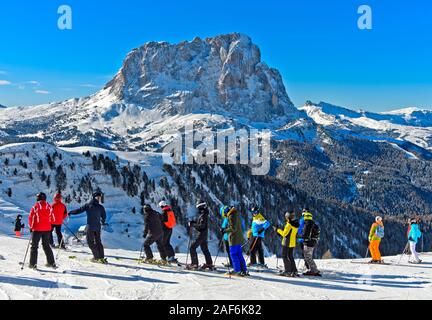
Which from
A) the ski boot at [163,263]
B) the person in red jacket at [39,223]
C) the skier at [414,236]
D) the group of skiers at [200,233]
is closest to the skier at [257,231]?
the group of skiers at [200,233]

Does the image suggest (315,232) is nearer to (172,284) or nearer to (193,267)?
(193,267)

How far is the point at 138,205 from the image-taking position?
59188 millimetres

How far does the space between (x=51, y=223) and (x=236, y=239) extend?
623cm

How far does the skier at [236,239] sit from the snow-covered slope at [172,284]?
2.07 ft

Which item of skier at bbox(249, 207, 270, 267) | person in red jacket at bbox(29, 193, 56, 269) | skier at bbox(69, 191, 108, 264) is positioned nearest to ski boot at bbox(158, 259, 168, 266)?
skier at bbox(69, 191, 108, 264)

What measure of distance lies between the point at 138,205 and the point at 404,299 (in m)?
47.7

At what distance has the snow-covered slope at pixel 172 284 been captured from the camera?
42.7ft

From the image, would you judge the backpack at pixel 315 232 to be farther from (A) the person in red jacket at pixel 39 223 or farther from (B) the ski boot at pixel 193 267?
(A) the person in red jacket at pixel 39 223

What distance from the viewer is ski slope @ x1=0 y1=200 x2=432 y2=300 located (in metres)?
13.1

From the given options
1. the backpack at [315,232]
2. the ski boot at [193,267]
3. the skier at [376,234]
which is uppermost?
the backpack at [315,232]

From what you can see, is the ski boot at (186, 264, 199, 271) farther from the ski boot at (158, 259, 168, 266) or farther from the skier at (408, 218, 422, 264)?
the skier at (408, 218, 422, 264)

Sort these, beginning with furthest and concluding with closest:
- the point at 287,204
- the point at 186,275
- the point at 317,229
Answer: the point at 287,204 < the point at 317,229 < the point at 186,275
